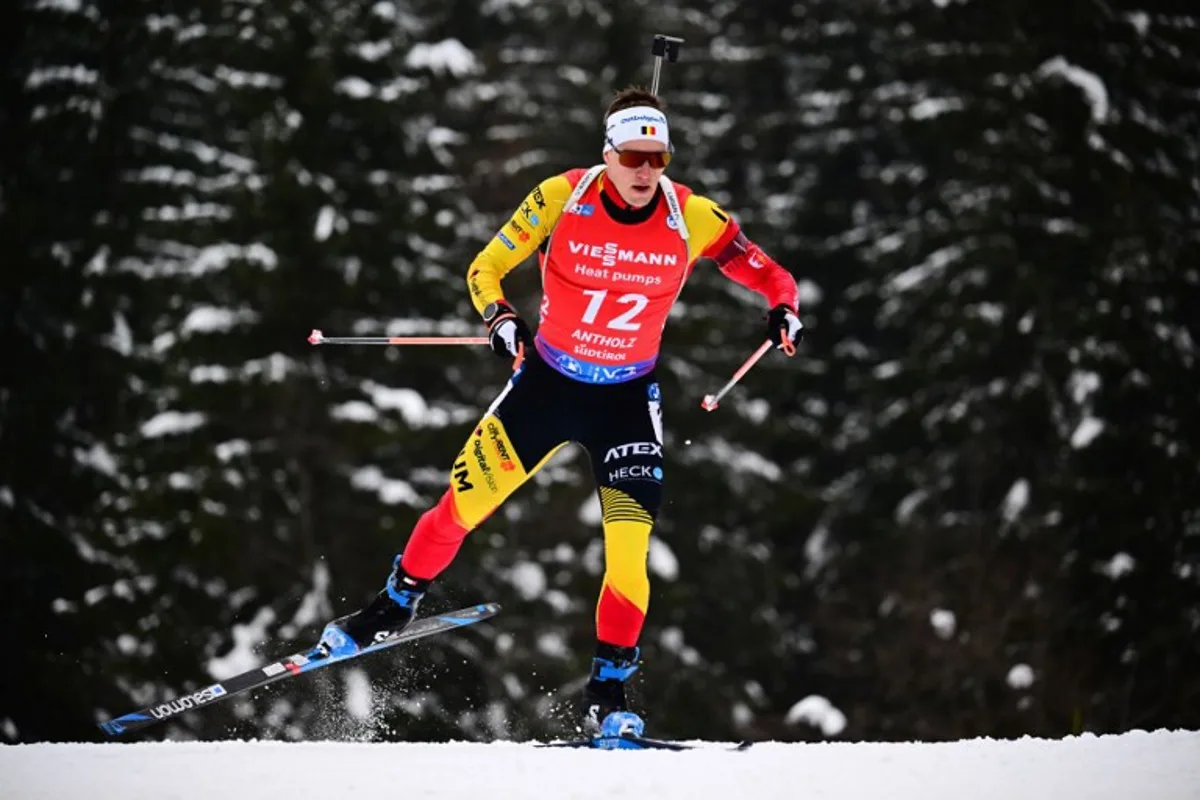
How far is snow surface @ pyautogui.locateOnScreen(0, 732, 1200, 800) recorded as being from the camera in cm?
576

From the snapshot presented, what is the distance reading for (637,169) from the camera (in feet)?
22.1

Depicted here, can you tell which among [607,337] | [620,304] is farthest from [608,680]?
[620,304]

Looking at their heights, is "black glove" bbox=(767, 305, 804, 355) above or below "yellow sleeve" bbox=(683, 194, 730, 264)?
below

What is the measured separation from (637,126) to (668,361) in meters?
12.1

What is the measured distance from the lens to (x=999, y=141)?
19625 millimetres

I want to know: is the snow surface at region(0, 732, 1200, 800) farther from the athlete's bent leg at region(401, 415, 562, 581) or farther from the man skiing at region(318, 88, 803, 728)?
the athlete's bent leg at region(401, 415, 562, 581)

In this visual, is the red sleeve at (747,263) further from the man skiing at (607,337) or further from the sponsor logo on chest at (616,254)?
the sponsor logo on chest at (616,254)

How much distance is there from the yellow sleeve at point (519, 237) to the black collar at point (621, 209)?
0.17 metres

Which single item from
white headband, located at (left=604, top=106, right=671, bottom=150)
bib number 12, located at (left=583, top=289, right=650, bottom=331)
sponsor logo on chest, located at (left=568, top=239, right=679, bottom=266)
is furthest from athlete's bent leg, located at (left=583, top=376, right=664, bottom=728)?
white headband, located at (left=604, top=106, right=671, bottom=150)

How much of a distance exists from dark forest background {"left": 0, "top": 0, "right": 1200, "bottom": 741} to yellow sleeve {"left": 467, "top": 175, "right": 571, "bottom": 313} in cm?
1077

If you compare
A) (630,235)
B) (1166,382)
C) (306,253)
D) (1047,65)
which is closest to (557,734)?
(306,253)

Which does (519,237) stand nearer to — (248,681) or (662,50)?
(662,50)

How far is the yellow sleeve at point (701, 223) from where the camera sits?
23.1 ft

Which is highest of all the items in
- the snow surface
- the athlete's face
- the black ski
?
the athlete's face
